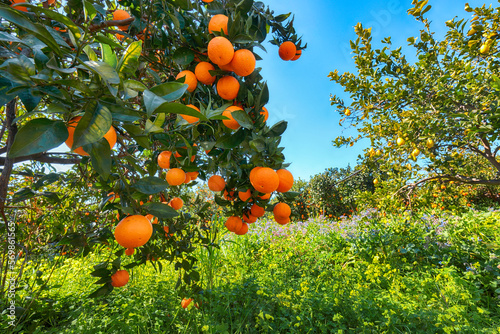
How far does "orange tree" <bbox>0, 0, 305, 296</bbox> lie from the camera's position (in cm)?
48

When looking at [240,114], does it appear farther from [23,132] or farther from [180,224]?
[180,224]

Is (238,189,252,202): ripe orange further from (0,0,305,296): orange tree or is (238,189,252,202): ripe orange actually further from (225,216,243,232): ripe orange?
(225,216,243,232): ripe orange

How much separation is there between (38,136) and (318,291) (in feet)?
9.34

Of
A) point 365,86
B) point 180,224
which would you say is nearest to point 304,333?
point 180,224

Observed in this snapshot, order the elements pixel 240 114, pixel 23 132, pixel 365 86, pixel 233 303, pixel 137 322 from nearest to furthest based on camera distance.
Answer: pixel 23 132, pixel 240 114, pixel 137 322, pixel 233 303, pixel 365 86

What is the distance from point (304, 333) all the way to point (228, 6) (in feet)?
7.24

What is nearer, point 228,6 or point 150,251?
point 228,6

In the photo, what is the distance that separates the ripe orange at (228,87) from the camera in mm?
955

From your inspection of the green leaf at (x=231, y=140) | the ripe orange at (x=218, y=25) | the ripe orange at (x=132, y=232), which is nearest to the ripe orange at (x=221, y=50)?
the ripe orange at (x=218, y=25)

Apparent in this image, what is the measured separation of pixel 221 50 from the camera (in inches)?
33.7

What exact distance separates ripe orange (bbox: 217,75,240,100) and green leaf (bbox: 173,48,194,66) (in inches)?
6.8

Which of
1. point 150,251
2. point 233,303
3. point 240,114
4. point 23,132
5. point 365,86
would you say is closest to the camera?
point 23,132

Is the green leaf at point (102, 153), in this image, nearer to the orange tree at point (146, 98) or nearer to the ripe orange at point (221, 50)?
the orange tree at point (146, 98)

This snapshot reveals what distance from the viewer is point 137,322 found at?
1896mm
